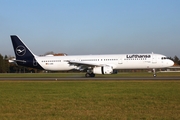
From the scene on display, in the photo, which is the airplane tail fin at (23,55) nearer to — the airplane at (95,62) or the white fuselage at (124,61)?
the airplane at (95,62)

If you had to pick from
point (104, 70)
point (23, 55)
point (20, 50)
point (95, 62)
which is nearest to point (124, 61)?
point (104, 70)

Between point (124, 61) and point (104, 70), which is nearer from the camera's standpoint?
point (104, 70)

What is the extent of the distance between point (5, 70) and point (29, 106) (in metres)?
88.4

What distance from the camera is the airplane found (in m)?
43.6

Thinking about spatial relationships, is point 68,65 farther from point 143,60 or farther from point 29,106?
point 29,106

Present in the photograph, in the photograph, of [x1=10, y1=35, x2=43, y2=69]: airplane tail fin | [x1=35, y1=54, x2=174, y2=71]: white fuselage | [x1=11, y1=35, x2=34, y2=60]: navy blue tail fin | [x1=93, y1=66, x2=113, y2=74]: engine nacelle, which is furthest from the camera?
[x1=11, y1=35, x2=34, y2=60]: navy blue tail fin

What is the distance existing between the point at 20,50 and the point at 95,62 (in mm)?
12108

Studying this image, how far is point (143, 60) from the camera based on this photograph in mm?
43438

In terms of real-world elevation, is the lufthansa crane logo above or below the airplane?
above

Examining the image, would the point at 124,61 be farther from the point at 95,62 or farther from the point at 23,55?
the point at 23,55

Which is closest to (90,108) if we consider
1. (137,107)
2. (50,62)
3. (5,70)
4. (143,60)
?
(137,107)

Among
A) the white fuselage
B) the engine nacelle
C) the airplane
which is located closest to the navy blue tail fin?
the airplane

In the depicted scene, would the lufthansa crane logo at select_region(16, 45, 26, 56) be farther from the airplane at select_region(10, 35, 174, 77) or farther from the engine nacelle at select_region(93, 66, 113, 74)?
the engine nacelle at select_region(93, 66, 113, 74)

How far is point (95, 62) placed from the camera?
1781 inches
